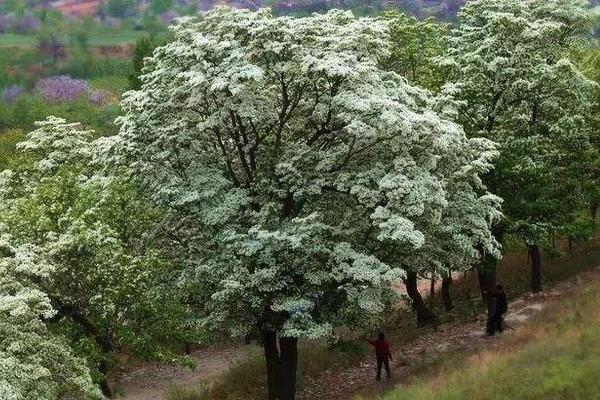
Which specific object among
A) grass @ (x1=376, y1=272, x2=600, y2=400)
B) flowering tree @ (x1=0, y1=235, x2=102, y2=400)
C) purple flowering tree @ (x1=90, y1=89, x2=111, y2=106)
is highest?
purple flowering tree @ (x1=90, y1=89, x2=111, y2=106)

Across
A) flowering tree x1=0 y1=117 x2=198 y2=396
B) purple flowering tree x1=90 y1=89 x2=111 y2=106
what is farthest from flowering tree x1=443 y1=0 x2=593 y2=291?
purple flowering tree x1=90 y1=89 x2=111 y2=106

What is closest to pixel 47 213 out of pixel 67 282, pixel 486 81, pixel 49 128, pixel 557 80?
pixel 67 282

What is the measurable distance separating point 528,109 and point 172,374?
25.4 meters

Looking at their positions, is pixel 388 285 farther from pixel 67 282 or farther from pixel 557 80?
pixel 557 80

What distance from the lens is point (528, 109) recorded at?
2933 centimetres

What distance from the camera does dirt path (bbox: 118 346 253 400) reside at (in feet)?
116

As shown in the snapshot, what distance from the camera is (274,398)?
24.8m

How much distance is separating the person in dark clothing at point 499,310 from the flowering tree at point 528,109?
11.0ft

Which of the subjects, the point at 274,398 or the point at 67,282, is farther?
the point at 274,398

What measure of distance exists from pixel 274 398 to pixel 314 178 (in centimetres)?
900

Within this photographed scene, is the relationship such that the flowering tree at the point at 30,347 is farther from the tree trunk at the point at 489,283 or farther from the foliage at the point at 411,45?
the foliage at the point at 411,45

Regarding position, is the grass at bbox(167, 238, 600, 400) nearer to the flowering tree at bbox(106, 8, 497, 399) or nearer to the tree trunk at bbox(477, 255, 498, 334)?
the tree trunk at bbox(477, 255, 498, 334)

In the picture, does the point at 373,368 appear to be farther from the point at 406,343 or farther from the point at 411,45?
the point at 411,45

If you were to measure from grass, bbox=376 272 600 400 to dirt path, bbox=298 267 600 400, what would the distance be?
7.59 ft
